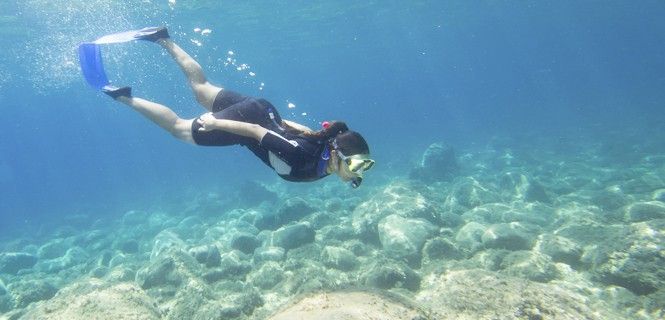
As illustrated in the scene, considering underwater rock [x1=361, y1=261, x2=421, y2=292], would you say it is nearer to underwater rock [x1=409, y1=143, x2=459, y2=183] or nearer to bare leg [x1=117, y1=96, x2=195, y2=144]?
bare leg [x1=117, y1=96, x2=195, y2=144]

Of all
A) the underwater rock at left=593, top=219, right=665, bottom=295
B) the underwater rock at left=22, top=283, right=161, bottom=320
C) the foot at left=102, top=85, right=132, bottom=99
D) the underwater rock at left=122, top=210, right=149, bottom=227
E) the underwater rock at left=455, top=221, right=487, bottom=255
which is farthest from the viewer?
the underwater rock at left=122, top=210, right=149, bottom=227

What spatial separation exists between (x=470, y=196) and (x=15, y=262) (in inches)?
655

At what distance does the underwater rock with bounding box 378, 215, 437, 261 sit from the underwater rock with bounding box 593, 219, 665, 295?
3.23 m

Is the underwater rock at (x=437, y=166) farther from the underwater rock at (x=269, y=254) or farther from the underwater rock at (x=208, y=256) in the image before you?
the underwater rock at (x=208, y=256)

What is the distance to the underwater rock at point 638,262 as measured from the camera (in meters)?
6.17

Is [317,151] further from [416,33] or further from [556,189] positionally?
[416,33]

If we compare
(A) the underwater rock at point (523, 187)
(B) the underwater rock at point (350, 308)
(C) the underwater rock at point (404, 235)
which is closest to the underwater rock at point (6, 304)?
(C) the underwater rock at point (404, 235)

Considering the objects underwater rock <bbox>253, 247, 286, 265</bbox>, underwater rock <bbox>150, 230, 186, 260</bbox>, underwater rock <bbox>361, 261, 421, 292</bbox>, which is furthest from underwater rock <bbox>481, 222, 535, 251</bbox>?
underwater rock <bbox>150, 230, 186, 260</bbox>

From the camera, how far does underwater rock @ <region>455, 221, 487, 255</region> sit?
844cm

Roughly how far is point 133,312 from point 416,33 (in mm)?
63522

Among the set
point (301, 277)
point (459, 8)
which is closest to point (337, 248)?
point (301, 277)

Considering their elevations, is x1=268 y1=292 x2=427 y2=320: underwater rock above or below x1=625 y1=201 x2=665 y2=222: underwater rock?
below

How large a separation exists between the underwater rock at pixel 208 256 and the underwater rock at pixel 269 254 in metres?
0.90

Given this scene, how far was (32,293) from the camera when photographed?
31.7 ft
